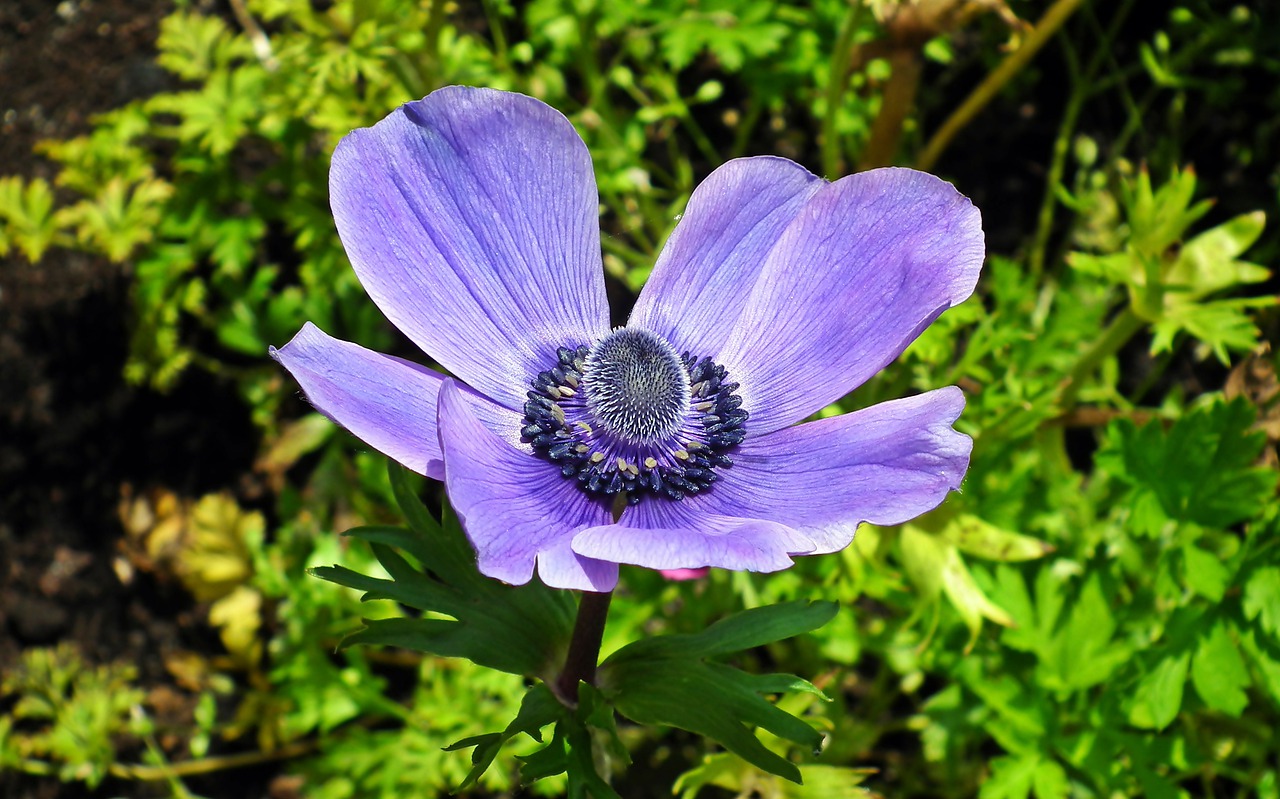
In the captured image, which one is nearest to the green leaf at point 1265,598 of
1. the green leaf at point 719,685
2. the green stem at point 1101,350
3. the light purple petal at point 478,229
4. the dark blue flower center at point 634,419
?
the green stem at point 1101,350

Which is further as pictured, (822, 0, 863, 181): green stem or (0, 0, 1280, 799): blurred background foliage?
(822, 0, 863, 181): green stem

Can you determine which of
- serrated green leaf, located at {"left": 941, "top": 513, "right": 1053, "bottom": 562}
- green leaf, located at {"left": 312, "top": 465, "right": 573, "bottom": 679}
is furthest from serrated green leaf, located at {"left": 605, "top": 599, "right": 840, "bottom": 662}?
serrated green leaf, located at {"left": 941, "top": 513, "right": 1053, "bottom": 562}

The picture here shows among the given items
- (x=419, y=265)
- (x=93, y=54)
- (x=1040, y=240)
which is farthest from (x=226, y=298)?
(x=1040, y=240)

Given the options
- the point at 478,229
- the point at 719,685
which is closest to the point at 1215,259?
the point at 719,685

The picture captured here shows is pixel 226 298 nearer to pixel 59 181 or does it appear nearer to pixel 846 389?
pixel 59 181

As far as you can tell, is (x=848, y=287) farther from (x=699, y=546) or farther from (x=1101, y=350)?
(x=1101, y=350)

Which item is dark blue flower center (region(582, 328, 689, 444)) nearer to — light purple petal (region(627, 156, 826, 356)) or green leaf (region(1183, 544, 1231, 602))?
light purple petal (region(627, 156, 826, 356))
